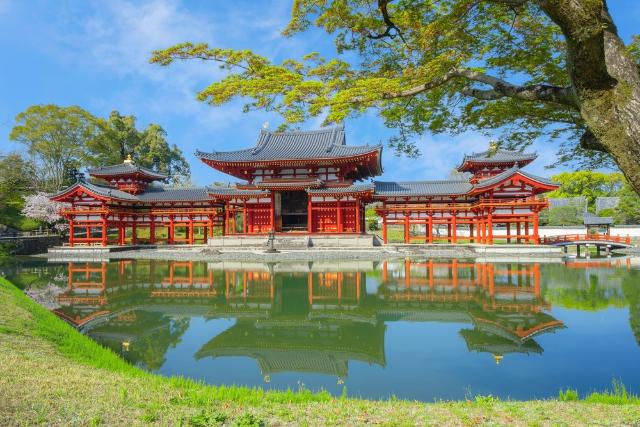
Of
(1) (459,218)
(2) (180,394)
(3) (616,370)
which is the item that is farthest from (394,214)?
(2) (180,394)

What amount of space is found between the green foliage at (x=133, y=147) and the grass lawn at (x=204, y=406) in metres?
36.8

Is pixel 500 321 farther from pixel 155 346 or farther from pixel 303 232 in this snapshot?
pixel 303 232

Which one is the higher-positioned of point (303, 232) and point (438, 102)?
point (438, 102)

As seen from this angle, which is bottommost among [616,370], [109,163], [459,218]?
[616,370]

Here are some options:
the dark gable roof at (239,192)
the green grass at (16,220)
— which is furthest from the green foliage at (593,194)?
the green grass at (16,220)

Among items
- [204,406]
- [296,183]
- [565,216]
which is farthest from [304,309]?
[565,216]

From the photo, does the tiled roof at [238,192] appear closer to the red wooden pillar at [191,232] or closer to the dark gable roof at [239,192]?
the dark gable roof at [239,192]

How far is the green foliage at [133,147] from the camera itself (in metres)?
37.8

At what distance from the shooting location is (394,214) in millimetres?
26953

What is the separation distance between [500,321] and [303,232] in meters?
17.7

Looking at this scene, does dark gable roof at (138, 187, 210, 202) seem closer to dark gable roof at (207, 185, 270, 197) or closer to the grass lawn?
dark gable roof at (207, 185, 270, 197)

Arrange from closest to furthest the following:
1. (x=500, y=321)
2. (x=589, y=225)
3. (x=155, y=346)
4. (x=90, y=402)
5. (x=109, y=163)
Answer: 1. (x=90, y=402)
2. (x=155, y=346)
3. (x=500, y=321)
4. (x=589, y=225)
5. (x=109, y=163)

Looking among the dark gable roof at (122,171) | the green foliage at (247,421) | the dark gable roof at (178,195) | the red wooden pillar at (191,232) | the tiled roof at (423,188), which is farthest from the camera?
the dark gable roof at (122,171)

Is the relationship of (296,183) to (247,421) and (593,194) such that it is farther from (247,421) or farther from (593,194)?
(593,194)
